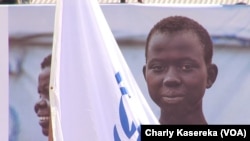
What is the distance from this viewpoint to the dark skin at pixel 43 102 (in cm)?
598

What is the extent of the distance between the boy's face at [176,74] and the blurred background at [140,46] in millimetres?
65

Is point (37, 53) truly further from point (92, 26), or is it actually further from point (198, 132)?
point (92, 26)

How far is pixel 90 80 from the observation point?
3963mm

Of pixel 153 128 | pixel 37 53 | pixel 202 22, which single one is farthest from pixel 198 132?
pixel 37 53

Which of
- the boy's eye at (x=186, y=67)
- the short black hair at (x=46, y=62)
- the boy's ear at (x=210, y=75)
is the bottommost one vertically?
the boy's ear at (x=210, y=75)

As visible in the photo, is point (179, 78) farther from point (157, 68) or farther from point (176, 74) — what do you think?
point (157, 68)

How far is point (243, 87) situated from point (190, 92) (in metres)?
0.38

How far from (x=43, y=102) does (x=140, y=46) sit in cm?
81

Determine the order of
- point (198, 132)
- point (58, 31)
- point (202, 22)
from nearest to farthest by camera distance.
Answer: point (58, 31), point (198, 132), point (202, 22)

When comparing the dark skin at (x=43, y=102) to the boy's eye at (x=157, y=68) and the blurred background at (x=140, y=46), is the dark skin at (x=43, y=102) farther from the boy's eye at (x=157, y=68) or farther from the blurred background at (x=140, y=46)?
the boy's eye at (x=157, y=68)

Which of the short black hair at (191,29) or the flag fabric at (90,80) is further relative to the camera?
the short black hair at (191,29)

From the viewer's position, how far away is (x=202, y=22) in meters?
5.94

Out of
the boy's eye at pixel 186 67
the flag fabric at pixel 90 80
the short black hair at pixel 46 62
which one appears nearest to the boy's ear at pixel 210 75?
the boy's eye at pixel 186 67

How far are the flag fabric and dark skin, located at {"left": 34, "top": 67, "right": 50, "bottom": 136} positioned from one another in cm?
197
